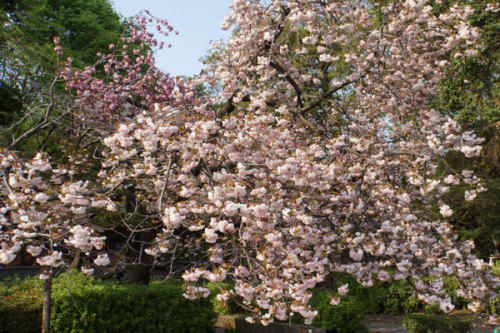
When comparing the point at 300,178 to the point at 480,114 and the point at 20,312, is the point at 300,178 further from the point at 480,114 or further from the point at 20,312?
the point at 480,114

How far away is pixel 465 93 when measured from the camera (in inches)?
700

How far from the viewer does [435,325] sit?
325 inches

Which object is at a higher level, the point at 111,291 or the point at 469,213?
the point at 469,213

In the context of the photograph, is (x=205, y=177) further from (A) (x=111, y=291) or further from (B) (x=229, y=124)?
(A) (x=111, y=291)

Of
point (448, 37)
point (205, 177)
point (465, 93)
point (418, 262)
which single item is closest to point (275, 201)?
point (205, 177)

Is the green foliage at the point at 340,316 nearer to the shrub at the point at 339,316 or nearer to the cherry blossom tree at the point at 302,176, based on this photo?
the shrub at the point at 339,316

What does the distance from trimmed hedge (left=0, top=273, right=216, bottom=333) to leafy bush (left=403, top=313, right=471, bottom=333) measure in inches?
159

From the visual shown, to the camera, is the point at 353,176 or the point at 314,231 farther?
the point at 353,176

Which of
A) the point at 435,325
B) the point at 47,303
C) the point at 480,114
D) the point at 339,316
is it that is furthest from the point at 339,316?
the point at 480,114

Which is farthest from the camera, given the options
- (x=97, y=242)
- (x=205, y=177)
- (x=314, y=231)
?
(x=205, y=177)

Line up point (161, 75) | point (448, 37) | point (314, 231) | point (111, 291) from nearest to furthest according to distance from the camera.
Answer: point (314, 231), point (111, 291), point (448, 37), point (161, 75)

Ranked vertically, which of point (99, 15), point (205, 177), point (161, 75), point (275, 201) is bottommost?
point (275, 201)

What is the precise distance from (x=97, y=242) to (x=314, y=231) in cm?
285

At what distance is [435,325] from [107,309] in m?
6.14
